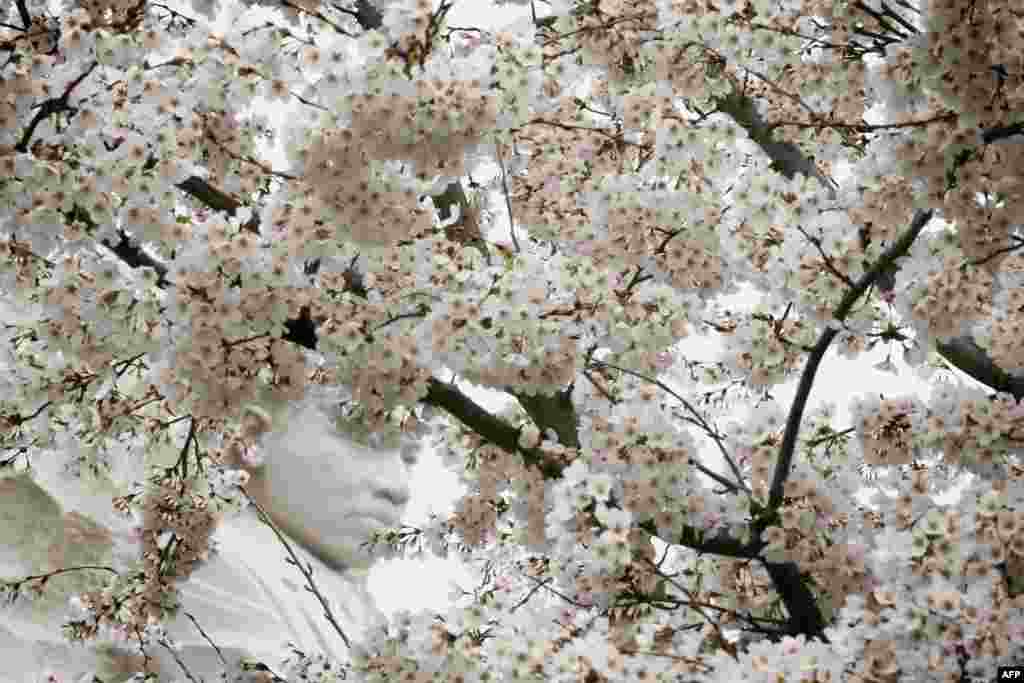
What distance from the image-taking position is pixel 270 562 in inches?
237

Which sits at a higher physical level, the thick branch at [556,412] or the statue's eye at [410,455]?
the statue's eye at [410,455]

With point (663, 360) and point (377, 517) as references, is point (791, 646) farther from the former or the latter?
point (377, 517)

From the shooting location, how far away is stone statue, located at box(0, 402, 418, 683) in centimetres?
504

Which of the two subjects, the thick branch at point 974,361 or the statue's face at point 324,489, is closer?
the thick branch at point 974,361

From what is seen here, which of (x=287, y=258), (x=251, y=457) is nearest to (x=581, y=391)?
(x=287, y=258)

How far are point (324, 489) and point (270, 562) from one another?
448mm

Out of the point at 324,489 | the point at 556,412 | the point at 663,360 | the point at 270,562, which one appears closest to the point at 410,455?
the point at 324,489

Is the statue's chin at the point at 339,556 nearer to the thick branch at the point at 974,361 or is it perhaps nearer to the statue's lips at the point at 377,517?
the statue's lips at the point at 377,517

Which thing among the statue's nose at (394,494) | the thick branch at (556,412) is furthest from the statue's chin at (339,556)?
the thick branch at (556,412)

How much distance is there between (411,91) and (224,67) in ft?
2.37

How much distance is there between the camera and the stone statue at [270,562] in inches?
199

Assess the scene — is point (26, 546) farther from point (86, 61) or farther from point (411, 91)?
point (411, 91)

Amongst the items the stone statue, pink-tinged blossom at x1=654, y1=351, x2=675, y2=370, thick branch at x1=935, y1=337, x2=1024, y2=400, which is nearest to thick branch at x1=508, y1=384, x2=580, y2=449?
pink-tinged blossom at x1=654, y1=351, x2=675, y2=370

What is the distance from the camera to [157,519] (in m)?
4.55
